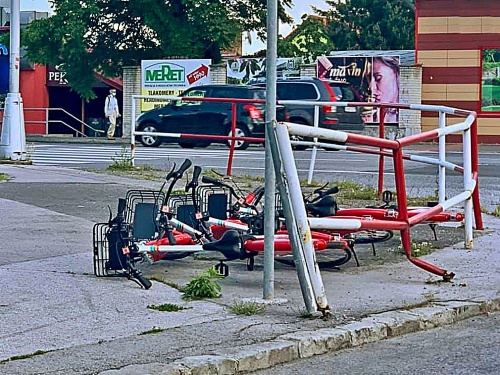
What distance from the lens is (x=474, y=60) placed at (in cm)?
3506

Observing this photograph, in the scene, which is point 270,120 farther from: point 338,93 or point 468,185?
point 338,93

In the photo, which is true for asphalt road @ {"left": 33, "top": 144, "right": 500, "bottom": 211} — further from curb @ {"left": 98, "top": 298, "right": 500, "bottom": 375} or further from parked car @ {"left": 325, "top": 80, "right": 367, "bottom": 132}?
curb @ {"left": 98, "top": 298, "right": 500, "bottom": 375}

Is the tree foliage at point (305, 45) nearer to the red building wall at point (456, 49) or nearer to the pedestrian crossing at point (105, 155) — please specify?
the red building wall at point (456, 49)

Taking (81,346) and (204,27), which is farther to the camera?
(204,27)

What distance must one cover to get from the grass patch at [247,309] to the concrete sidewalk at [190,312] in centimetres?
6

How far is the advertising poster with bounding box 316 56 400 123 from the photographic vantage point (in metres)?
34.8

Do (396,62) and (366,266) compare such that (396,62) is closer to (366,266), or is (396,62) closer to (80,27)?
(80,27)

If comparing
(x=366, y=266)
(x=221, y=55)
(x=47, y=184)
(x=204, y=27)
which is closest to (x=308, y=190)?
(x=47, y=184)

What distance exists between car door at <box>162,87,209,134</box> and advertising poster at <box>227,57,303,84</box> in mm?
6936

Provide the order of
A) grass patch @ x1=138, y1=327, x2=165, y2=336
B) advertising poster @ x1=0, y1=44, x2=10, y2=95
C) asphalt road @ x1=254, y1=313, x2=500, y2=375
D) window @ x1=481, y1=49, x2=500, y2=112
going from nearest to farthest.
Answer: asphalt road @ x1=254, y1=313, x2=500, y2=375 → grass patch @ x1=138, y1=327, x2=165, y2=336 → advertising poster @ x1=0, y1=44, x2=10, y2=95 → window @ x1=481, y1=49, x2=500, y2=112

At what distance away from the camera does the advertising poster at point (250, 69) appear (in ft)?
119

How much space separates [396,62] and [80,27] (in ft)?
38.7

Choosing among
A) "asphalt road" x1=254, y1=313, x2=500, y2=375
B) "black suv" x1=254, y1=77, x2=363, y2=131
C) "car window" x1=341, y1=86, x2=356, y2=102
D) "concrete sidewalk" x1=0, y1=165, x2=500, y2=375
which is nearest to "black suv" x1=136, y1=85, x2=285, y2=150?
"black suv" x1=254, y1=77, x2=363, y2=131

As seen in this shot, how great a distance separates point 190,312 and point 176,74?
3031 centimetres
